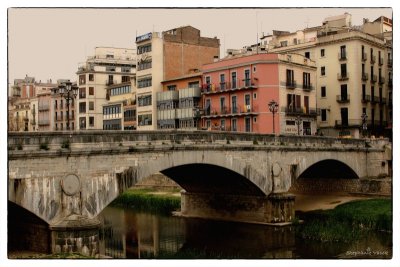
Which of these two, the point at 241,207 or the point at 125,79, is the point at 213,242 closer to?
the point at 241,207

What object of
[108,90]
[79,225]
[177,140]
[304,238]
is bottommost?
[304,238]

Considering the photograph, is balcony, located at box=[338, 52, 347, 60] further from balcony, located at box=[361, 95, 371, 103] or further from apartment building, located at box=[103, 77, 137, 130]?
apartment building, located at box=[103, 77, 137, 130]

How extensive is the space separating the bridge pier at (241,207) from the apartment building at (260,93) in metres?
14.3

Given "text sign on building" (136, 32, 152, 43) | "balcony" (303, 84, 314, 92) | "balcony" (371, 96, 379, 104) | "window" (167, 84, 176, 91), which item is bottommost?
"balcony" (371, 96, 379, 104)

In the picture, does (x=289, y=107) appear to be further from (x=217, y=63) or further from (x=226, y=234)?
(x=226, y=234)

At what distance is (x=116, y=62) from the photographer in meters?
88.0

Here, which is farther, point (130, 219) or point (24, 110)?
point (24, 110)

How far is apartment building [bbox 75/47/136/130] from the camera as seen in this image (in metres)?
82.1

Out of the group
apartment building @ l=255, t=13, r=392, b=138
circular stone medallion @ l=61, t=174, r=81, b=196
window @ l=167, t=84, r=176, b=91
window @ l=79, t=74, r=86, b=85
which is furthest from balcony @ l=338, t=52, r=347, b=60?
circular stone medallion @ l=61, t=174, r=81, b=196

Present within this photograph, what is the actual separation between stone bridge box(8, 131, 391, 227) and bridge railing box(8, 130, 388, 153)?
5cm

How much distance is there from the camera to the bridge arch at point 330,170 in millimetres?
53062

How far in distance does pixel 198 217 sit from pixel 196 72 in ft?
89.0

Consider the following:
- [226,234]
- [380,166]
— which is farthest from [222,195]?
[380,166]

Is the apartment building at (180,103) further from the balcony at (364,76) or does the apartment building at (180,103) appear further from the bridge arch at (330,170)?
the balcony at (364,76)
